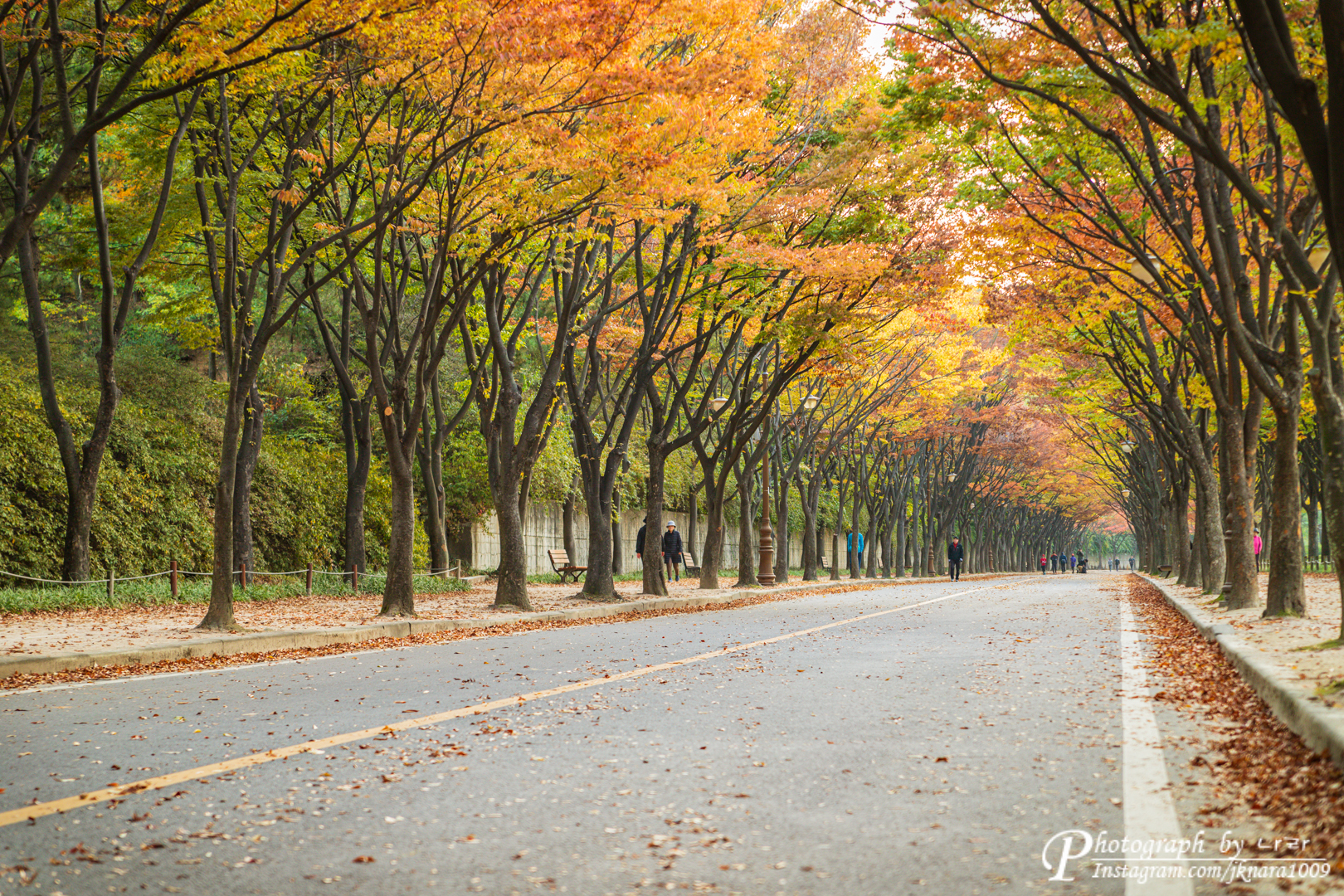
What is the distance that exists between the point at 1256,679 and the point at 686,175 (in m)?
10.5

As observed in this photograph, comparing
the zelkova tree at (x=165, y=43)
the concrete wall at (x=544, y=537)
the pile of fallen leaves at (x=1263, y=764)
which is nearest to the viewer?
the pile of fallen leaves at (x=1263, y=764)

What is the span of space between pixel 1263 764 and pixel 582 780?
3016 mm

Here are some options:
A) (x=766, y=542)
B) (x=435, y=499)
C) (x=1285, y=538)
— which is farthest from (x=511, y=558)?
(x=766, y=542)

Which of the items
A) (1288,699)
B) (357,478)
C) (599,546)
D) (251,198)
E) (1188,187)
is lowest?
(1288,699)

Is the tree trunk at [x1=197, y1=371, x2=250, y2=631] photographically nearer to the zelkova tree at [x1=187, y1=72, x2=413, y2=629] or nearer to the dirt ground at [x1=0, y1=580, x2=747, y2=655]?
the zelkova tree at [x1=187, y1=72, x2=413, y2=629]

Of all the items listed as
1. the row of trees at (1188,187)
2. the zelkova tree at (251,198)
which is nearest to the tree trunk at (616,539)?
the row of trees at (1188,187)

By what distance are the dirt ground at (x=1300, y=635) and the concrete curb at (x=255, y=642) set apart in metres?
9.03

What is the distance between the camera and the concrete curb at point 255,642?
945 centimetres

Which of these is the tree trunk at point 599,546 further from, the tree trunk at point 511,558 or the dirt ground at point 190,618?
the tree trunk at point 511,558

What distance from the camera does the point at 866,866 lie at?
361cm

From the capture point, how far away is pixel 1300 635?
10.1 m

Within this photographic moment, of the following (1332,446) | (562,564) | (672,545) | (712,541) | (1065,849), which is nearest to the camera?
(1065,849)

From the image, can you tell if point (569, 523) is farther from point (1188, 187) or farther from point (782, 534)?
point (1188, 187)

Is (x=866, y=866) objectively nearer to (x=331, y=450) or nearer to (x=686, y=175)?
(x=686, y=175)
